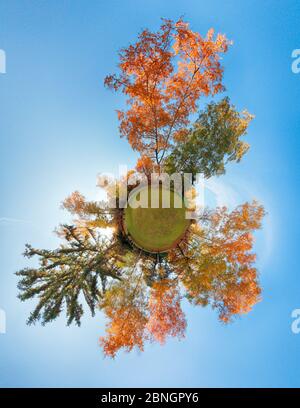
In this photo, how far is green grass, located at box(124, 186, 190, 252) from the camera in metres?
13.1

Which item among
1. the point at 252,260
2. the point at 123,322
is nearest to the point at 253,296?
the point at 252,260

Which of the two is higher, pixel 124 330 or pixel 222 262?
pixel 222 262

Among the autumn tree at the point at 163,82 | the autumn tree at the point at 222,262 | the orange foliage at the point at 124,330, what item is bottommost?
the orange foliage at the point at 124,330

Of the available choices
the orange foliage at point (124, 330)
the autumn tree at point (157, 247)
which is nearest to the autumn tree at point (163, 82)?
the autumn tree at point (157, 247)

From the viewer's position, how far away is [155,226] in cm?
1308

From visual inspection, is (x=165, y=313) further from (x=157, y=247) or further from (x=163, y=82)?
(x=163, y=82)

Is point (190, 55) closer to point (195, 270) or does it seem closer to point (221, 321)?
point (195, 270)

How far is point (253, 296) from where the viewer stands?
1227 centimetres

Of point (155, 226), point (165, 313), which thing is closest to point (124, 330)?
point (165, 313)

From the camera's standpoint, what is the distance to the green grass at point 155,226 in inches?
515

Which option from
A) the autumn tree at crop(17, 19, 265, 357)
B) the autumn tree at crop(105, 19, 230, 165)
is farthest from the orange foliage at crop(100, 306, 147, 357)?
the autumn tree at crop(105, 19, 230, 165)

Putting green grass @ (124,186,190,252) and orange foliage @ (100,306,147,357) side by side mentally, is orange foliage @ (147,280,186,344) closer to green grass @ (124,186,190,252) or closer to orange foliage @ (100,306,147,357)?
orange foliage @ (100,306,147,357)

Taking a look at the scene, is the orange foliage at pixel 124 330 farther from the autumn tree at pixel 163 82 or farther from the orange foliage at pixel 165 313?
the autumn tree at pixel 163 82

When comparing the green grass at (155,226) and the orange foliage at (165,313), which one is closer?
the orange foliage at (165,313)
